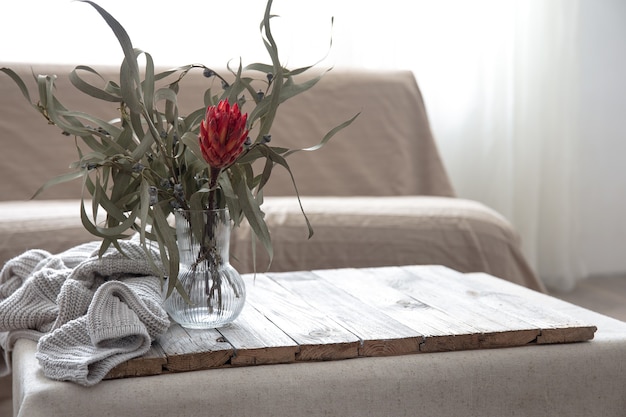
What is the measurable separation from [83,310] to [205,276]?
0.16 meters

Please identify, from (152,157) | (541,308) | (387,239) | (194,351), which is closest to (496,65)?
(387,239)

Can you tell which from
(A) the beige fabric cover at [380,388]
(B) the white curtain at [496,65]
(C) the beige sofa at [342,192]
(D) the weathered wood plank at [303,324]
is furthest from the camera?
(B) the white curtain at [496,65]

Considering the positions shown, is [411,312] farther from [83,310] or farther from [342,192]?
[342,192]

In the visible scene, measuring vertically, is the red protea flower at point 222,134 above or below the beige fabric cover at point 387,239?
above

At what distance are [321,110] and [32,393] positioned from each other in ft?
6.01

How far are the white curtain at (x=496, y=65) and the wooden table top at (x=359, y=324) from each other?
163 cm

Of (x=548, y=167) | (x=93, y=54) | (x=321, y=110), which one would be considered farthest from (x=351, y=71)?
(x=548, y=167)

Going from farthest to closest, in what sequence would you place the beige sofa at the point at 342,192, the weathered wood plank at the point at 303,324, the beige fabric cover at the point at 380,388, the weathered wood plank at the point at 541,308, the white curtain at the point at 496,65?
the white curtain at the point at 496,65
the beige sofa at the point at 342,192
the weathered wood plank at the point at 541,308
the weathered wood plank at the point at 303,324
the beige fabric cover at the point at 380,388

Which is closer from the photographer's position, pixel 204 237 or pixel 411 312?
pixel 204 237

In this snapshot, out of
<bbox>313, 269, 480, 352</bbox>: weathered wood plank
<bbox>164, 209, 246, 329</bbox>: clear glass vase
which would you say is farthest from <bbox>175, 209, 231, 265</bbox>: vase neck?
<bbox>313, 269, 480, 352</bbox>: weathered wood plank

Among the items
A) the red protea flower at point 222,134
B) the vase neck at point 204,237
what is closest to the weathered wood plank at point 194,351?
the vase neck at point 204,237

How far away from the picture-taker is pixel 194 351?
3.57ft

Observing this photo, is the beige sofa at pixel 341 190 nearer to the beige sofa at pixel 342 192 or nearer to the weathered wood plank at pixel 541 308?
the beige sofa at pixel 342 192

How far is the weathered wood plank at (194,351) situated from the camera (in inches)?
42.4
